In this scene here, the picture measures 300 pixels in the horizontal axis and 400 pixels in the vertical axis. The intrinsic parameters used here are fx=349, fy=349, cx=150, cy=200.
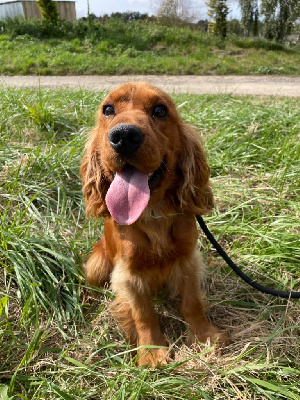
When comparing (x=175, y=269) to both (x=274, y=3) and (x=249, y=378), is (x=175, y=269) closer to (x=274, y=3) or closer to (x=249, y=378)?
(x=249, y=378)

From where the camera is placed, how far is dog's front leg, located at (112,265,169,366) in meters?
2.05

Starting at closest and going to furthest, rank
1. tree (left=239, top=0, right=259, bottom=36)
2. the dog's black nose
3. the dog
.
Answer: the dog's black nose
the dog
tree (left=239, top=0, right=259, bottom=36)

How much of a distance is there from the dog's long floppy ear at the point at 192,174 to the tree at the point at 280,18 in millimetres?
16122

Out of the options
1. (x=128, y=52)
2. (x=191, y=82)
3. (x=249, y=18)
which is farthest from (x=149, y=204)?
(x=249, y=18)

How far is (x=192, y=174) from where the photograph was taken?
81.6 inches

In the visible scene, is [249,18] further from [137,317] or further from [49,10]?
[137,317]

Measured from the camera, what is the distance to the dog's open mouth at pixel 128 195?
171 centimetres

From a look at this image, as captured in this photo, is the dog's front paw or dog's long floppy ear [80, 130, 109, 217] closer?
the dog's front paw

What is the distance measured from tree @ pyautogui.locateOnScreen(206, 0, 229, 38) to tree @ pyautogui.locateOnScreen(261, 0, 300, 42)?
201cm

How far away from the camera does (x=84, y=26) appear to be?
1376cm

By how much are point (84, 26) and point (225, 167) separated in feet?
40.9

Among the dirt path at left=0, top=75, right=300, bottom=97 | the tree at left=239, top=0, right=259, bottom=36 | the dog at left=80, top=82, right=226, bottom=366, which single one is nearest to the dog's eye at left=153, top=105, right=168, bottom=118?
the dog at left=80, top=82, right=226, bottom=366

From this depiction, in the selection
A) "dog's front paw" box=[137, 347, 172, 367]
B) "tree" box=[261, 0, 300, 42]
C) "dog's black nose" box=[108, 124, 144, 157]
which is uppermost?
"tree" box=[261, 0, 300, 42]

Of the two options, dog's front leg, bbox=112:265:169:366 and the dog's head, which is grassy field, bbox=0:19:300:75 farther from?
dog's front leg, bbox=112:265:169:366
